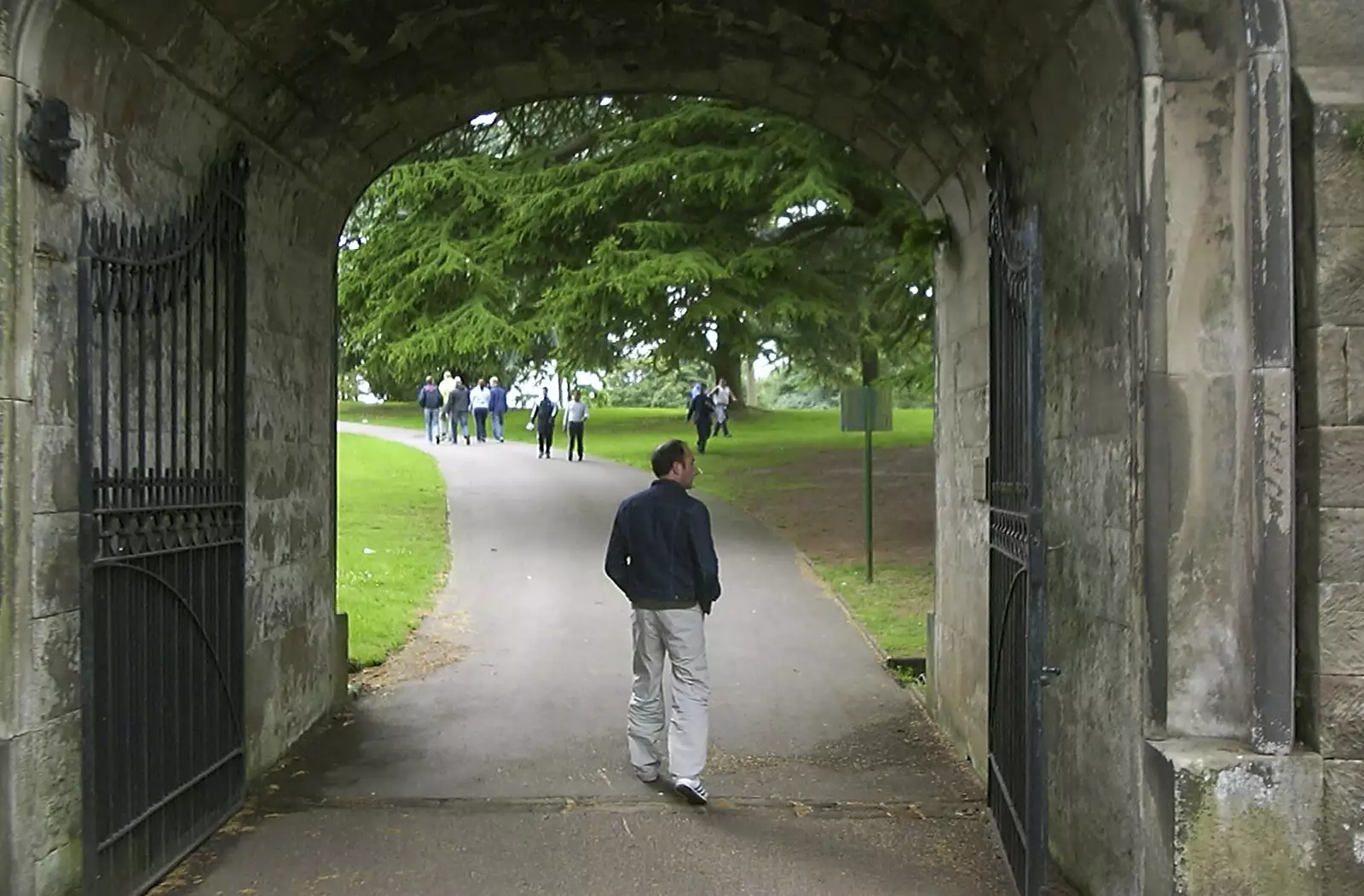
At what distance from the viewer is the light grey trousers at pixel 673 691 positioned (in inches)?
249

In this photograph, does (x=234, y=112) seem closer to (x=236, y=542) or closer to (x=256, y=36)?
(x=256, y=36)

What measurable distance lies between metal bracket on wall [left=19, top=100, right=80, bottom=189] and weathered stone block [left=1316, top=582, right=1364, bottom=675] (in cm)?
452

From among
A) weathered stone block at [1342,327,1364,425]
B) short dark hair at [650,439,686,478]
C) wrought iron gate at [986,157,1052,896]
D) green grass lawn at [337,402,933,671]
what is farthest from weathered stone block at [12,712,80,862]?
green grass lawn at [337,402,933,671]

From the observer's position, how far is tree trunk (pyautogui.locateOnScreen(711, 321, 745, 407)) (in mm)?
18328

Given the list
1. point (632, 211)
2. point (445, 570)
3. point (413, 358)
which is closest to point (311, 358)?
point (445, 570)

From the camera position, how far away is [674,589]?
20.9 ft

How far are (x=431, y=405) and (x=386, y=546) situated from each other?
15.5 m

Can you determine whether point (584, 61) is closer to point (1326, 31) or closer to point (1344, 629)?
point (1326, 31)

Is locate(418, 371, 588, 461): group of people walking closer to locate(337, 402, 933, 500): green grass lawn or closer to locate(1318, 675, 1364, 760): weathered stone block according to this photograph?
locate(337, 402, 933, 500): green grass lawn

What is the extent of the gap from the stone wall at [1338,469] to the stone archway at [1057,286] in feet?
0.25

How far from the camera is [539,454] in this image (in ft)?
93.7

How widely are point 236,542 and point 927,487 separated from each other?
52.4 feet

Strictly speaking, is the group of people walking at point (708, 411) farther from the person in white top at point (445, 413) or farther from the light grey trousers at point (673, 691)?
the light grey trousers at point (673, 691)

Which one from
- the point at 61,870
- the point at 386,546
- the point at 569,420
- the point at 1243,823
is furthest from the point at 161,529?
the point at 569,420
